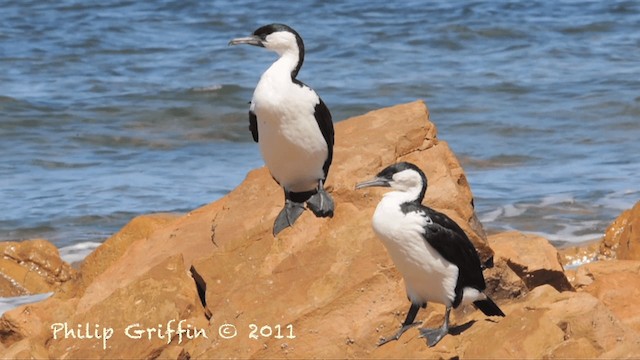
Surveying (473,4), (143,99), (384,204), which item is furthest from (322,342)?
(473,4)

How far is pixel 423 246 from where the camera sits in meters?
5.88

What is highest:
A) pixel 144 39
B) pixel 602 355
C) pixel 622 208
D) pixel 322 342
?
pixel 602 355

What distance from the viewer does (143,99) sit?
1833 cm

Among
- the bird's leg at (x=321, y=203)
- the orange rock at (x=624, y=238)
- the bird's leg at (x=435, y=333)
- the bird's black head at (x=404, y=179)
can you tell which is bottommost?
the orange rock at (x=624, y=238)

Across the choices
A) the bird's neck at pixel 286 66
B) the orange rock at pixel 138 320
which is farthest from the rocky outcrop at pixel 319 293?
the bird's neck at pixel 286 66

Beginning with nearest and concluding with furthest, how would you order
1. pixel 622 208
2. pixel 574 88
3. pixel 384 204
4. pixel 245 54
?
pixel 384 204
pixel 622 208
pixel 574 88
pixel 245 54

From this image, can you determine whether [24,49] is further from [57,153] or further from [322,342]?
[322,342]

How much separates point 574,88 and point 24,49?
9055 mm

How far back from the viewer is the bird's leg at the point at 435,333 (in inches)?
223

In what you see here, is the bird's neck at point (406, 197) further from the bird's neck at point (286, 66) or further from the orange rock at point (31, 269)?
the orange rock at point (31, 269)

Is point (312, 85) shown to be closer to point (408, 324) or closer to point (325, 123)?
point (325, 123)

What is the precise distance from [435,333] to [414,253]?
1.23ft

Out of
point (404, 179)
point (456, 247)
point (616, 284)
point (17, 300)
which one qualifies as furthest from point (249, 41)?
point (17, 300)

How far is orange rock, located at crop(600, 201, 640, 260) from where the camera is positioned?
8445 millimetres
